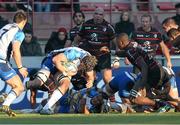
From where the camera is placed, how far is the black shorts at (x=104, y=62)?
18.1 m

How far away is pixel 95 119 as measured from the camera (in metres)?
14.5

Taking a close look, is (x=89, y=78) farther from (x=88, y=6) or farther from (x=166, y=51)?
(x=88, y=6)

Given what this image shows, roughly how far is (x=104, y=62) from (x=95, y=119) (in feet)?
12.3

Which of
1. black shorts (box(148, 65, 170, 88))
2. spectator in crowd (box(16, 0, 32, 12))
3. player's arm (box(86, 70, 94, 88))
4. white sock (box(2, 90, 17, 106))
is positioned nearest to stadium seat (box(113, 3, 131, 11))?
spectator in crowd (box(16, 0, 32, 12))

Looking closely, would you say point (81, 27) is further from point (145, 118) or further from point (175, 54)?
point (145, 118)

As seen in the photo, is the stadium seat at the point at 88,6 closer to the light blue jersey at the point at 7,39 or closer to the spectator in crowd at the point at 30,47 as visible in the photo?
the spectator in crowd at the point at 30,47

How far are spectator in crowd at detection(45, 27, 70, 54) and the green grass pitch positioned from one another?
4155 mm

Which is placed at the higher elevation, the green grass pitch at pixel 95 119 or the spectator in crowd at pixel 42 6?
the spectator in crowd at pixel 42 6

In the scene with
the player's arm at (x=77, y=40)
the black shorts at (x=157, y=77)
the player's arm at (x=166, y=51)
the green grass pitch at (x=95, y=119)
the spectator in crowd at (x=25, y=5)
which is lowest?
the green grass pitch at (x=95, y=119)

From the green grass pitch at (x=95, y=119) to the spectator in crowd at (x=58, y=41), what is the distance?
4155 mm

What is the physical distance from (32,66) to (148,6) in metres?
4.77

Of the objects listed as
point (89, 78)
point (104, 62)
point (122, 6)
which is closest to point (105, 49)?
point (104, 62)

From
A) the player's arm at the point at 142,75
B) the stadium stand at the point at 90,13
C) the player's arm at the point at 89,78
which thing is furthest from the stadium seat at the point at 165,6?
the player's arm at the point at 142,75

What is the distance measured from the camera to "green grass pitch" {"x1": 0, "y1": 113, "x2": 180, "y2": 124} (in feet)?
45.9
